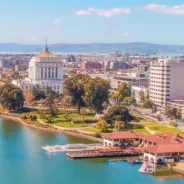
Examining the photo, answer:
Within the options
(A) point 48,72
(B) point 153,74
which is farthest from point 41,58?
(B) point 153,74

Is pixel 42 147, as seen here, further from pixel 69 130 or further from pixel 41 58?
pixel 41 58

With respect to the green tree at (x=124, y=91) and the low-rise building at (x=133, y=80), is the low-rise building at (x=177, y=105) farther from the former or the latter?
the low-rise building at (x=133, y=80)

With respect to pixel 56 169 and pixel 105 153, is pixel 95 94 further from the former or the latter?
pixel 56 169

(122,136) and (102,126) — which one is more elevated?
(122,136)

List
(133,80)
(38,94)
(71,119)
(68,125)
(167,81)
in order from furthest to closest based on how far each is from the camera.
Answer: (133,80), (38,94), (167,81), (71,119), (68,125)

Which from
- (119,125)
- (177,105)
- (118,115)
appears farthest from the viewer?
(177,105)

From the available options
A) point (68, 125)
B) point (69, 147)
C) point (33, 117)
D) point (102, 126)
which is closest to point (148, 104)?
point (68, 125)
